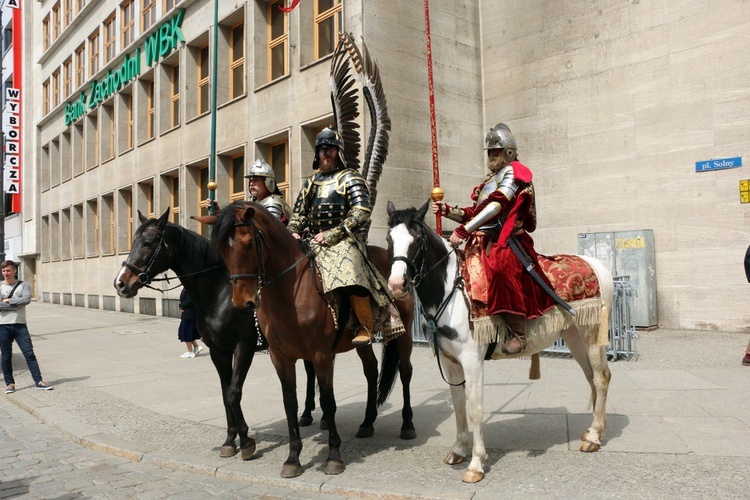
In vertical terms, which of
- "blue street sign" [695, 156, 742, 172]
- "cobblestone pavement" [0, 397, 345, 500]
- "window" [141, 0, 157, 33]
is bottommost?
"cobblestone pavement" [0, 397, 345, 500]

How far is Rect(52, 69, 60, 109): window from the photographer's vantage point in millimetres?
33531

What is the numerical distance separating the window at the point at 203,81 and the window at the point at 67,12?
637 inches

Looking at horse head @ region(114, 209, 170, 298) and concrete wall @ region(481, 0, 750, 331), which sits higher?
concrete wall @ region(481, 0, 750, 331)

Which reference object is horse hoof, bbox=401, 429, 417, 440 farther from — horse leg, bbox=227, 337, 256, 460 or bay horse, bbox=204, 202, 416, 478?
horse leg, bbox=227, 337, 256, 460

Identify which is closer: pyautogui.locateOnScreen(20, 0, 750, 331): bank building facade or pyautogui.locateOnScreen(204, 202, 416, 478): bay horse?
pyautogui.locateOnScreen(204, 202, 416, 478): bay horse

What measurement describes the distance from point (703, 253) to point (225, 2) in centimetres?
1521

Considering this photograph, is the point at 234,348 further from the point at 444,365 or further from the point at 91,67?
the point at 91,67

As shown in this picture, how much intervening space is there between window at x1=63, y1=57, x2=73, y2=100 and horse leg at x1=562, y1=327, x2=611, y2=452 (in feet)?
109

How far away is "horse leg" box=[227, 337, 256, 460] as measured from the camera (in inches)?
212

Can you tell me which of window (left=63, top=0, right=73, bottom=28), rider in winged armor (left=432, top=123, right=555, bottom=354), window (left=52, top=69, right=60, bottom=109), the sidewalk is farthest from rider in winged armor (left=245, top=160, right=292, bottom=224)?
window (left=52, top=69, right=60, bottom=109)

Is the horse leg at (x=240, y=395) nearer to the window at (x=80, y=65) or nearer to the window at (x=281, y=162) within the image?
the window at (x=281, y=162)

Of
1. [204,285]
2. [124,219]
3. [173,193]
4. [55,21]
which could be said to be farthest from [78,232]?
[204,285]

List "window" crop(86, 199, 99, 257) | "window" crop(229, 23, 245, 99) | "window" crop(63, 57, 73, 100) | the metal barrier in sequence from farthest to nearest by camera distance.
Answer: "window" crop(63, 57, 73, 100)
"window" crop(86, 199, 99, 257)
"window" crop(229, 23, 245, 99)
the metal barrier

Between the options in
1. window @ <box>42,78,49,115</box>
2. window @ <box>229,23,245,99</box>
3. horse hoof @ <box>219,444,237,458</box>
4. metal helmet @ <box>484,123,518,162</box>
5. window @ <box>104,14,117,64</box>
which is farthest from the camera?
Result: window @ <box>42,78,49,115</box>
